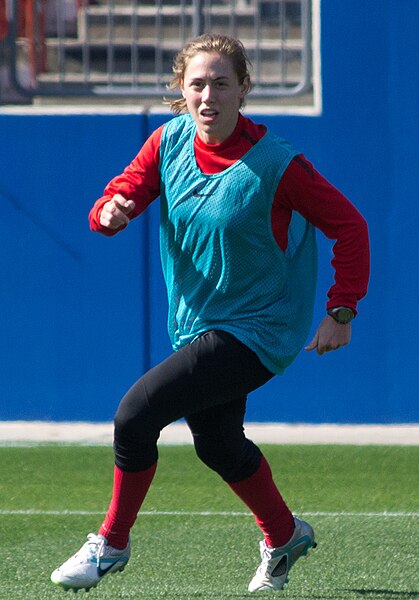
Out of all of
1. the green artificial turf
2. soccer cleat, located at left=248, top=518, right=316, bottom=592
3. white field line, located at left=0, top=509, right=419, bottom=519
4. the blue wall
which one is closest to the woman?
soccer cleat, located at left=248, top=518, right=316, bottom=592

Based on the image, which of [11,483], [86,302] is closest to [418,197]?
[86,302]

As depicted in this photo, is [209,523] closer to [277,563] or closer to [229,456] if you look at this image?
[277,563]

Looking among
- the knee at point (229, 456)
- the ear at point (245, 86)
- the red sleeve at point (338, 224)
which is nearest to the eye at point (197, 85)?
the ear at point (245, 86)

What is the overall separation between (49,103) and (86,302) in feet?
4.84

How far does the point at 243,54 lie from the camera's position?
14.7ft

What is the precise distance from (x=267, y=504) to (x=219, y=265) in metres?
0.83

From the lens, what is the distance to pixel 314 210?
432 cm

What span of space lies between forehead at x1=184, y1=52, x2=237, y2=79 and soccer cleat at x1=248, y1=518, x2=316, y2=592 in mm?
1524

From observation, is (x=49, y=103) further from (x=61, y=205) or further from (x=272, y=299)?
(x=272, y=299)

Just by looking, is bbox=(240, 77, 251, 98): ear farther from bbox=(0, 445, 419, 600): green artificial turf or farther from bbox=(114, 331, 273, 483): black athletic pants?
bbox=(0, 445, 419, 600): green artificial turf

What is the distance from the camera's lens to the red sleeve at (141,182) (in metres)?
4.48

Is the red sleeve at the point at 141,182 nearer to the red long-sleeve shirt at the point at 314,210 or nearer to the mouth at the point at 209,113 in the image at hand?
the red long-sleeve shirt at the point at 314,210

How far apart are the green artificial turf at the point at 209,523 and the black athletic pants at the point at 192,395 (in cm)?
50

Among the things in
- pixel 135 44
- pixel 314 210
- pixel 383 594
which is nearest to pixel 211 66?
pixel 314 210
